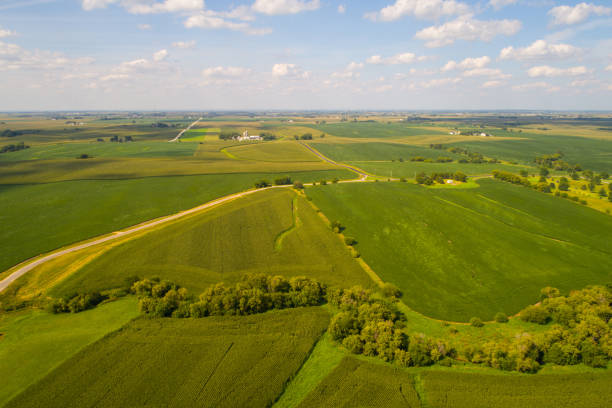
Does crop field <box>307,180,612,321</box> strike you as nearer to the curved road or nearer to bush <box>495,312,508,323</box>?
bush <box>495,312,508,323</box>

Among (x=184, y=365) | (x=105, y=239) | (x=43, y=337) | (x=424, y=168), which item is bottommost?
(x=184, y=365)

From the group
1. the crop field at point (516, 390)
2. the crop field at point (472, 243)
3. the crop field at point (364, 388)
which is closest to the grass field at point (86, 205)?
the crop field at point (472, 243)

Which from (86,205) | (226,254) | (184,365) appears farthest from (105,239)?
(184,365)

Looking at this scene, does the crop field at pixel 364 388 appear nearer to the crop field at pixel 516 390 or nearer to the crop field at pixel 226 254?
the crop field at pixel 516 390

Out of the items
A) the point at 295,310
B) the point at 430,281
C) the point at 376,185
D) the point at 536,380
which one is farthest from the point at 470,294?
the point at 376,185

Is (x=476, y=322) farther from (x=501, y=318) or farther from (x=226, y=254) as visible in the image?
(x=226, y=254)
